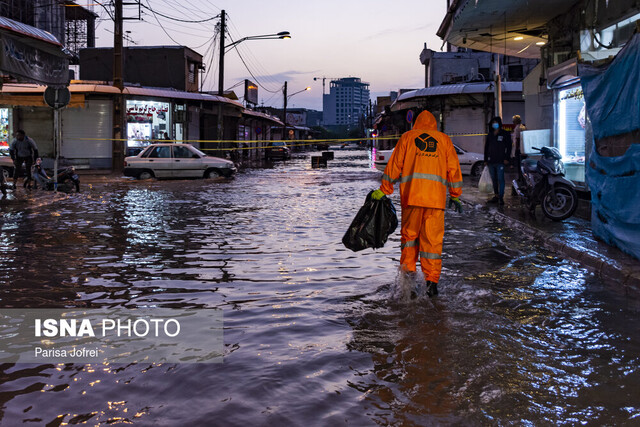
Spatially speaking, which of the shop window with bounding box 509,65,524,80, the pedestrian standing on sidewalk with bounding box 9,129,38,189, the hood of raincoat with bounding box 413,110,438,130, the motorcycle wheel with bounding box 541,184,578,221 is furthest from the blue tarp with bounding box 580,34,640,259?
the shop window with bounding box 509,65,524,80

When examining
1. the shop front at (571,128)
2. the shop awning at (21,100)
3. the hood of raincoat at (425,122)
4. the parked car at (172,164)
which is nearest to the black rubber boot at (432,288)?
the hood of raincoat at (425,122)

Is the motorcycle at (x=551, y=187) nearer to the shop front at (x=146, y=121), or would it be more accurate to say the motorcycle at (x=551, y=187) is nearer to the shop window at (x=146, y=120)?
the shop front at (x=146, y=121)

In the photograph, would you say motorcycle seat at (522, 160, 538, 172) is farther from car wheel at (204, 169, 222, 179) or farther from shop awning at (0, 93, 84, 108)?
shop awning at (0, 93, 84, 108)

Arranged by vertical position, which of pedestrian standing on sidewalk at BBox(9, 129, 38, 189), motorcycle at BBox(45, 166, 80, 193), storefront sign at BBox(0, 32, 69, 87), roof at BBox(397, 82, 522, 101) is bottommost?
motorcycle at BBox(45, 166, 80, 193)

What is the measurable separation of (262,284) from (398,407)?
132 inches

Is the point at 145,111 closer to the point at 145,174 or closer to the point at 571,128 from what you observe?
the point at 145,174

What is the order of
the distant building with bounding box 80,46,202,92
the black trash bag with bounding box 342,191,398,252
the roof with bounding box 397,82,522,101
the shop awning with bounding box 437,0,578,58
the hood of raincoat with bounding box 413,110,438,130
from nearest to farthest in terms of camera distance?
the hood of raincoat with bounding box 413,110,438,130, the black trash bag with bounding box 342,191,398,252, the shop awning with bounding box 437,0,578,58, the roof with bounding box 397,82,522,101, the distant building with bounding box 80,46,202,92

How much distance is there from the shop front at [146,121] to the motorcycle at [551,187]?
2620 centimetres

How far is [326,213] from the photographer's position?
13.3 metres

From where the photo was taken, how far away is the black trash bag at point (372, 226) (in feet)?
21.3

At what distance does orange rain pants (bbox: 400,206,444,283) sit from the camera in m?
6.03

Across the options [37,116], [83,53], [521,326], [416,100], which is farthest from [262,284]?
[83,53]

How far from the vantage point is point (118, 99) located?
31312mm

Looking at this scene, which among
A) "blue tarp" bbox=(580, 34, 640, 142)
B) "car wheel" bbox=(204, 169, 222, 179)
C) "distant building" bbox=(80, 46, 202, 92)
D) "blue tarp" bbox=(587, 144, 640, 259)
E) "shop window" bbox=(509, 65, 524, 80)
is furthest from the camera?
"distant building" bbox=(80, 46, 202, 92)
